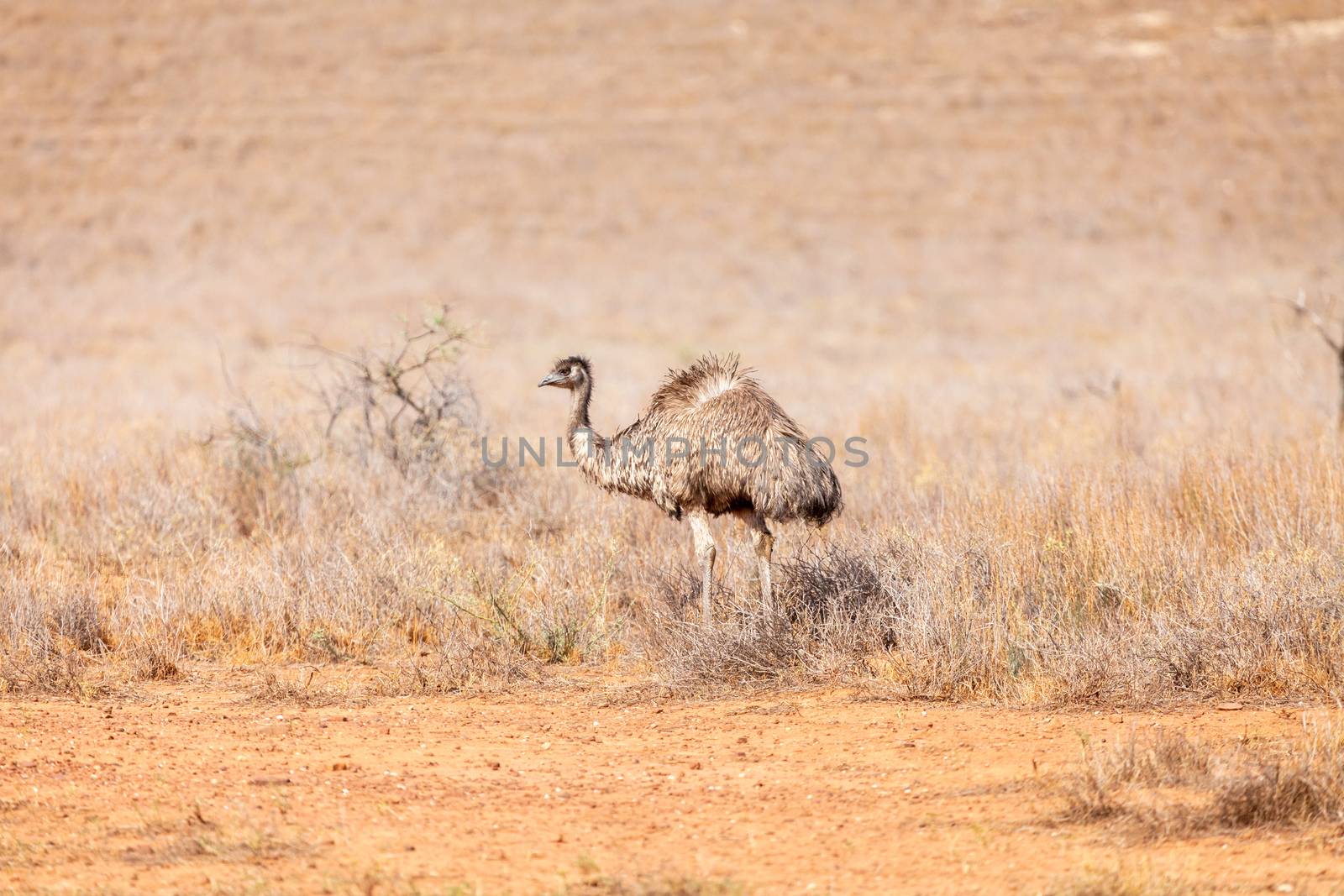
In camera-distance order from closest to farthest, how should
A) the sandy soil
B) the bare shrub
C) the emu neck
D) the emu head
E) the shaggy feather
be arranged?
1. the sandy soil
2. the shaggy feather
3. the emu neck
4. the emu head
5. the bare shrub

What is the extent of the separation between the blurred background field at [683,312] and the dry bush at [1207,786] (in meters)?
1.13

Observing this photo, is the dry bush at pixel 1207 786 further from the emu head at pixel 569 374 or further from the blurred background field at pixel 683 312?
the emu head at pixel 569 374

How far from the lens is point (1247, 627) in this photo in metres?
6.79

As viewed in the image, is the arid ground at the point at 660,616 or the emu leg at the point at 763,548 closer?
the arid ground at the point at 660,616

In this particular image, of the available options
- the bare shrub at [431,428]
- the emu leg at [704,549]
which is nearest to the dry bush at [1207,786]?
the emu leg at [704,549]

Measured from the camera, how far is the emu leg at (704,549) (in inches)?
297

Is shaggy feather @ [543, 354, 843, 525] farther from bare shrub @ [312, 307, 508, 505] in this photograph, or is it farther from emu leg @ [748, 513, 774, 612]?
bare shrub @ [312, 307, 508, 505]

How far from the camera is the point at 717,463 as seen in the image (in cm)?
748

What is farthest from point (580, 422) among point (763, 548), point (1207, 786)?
point (1207, 786)

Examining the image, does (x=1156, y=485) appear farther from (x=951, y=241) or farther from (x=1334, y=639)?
(x=951, y=241)

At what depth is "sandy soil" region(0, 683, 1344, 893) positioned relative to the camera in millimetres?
4590

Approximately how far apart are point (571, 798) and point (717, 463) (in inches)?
101

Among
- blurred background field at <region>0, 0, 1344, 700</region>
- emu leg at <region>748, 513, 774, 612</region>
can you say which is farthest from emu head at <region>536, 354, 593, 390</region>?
emu leg at <region>748, 513, 774, 612</region>

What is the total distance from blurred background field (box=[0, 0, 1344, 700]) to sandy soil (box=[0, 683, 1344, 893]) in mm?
588
